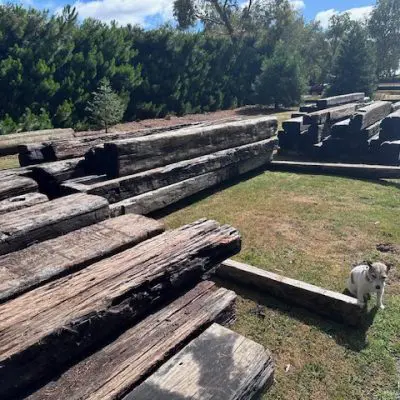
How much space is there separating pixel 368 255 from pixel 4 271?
437 centimetres

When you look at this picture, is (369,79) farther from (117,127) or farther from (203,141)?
(203,141)

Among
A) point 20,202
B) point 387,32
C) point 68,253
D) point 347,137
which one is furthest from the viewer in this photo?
point 387,32

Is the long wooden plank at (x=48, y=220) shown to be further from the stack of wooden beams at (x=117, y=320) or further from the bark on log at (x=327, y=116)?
the bark on log at (x=327, y=116)

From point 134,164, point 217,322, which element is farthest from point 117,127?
point 217,322

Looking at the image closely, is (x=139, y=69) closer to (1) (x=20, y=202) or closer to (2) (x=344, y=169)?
(2) (x=344, y=169)

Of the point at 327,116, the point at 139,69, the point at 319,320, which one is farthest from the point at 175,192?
the point at 139,69

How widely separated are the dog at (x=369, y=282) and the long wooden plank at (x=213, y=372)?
1.43m

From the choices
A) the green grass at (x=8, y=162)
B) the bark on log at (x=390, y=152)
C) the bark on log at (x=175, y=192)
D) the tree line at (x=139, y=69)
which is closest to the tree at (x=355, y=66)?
the tree line at (x=139, y=69)

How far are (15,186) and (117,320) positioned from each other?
330cm

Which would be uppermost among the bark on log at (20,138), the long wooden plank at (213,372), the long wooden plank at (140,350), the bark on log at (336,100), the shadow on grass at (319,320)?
Answer: the bark on log at (20,138)

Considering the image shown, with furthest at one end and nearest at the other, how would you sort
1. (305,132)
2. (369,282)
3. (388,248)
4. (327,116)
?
(327,116) → (305,132) → (388,248) → (369,282)

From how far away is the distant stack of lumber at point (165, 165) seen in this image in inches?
234

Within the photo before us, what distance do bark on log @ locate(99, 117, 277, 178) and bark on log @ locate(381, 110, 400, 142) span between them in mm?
3102

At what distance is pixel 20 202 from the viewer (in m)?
4.70
